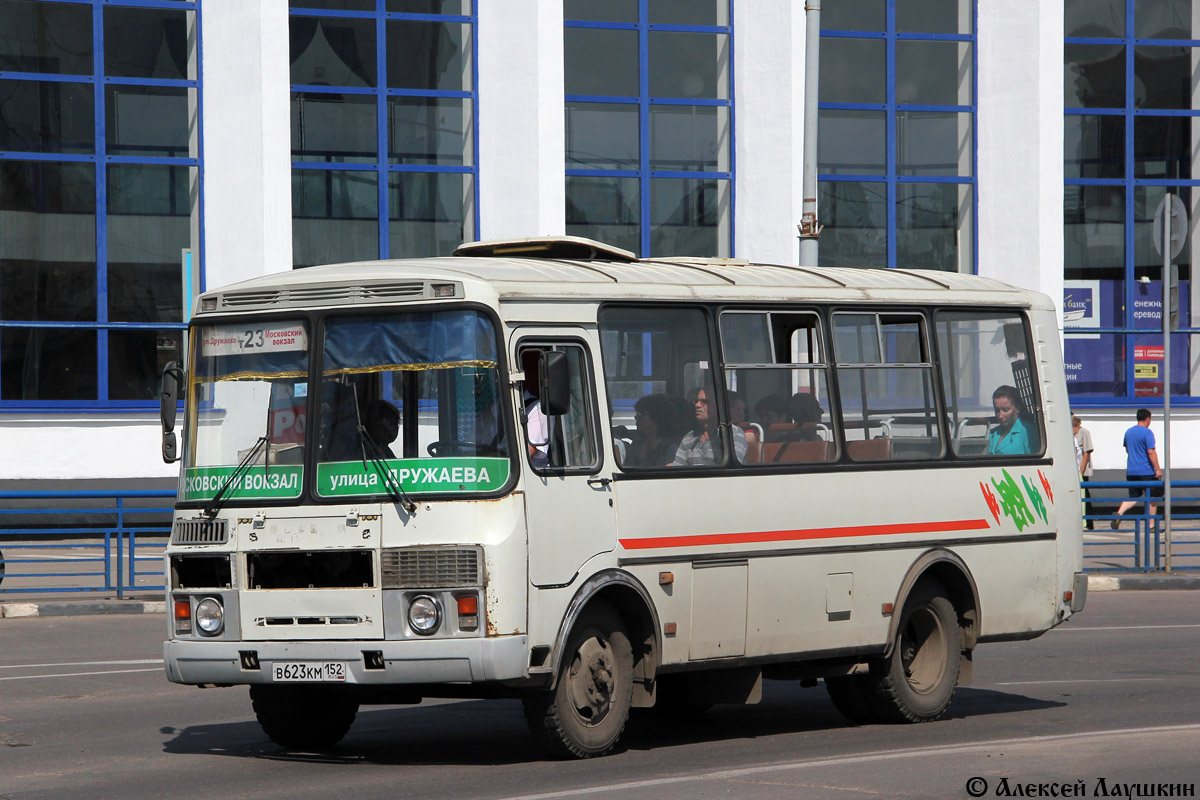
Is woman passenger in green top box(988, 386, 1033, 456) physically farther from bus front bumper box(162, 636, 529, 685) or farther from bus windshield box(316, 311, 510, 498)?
bus front bumper box(162, 636, 529, 685)

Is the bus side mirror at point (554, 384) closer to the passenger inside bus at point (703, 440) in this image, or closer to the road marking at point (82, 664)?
the passenger inside bus at point (703, 440)

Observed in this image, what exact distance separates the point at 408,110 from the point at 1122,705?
705 inches

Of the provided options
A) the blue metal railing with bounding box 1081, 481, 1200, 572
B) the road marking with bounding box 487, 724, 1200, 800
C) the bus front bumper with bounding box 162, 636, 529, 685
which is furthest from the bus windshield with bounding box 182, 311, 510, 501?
the blue metal railing with bounding box 1081, 481, 1200, 572

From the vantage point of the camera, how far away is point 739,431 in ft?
32.9

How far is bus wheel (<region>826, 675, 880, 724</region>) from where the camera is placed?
35.3 ft

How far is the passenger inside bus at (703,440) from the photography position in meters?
9.77

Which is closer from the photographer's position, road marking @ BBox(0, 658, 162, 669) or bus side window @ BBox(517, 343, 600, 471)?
bus side window @ BBox(517, 343, 600, 471)

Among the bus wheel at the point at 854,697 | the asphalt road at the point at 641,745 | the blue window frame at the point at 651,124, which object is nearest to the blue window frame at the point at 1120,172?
the blue window frame at the point at 651,124

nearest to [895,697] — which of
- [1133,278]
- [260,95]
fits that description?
[260,95]

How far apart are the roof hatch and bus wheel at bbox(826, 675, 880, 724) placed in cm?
293

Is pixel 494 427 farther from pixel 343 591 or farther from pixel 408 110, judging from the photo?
pixel 408 110

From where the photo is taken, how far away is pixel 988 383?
38.0 ft

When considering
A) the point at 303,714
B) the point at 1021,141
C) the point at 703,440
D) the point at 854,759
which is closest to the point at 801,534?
the point at 703,440

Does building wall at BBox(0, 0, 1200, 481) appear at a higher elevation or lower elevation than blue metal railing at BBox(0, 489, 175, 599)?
higher
